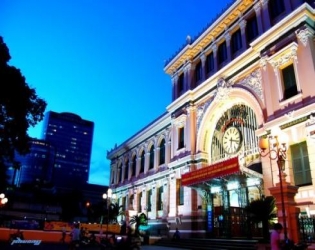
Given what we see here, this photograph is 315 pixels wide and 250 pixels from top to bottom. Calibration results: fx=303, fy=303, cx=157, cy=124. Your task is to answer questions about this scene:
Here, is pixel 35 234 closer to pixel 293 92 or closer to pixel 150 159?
pixel 150 159

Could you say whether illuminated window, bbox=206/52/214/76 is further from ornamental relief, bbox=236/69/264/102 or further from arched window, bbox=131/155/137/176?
arched window, bbox=131/155/137/176

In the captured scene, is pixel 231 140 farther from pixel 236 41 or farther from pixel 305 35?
pixel 305 35

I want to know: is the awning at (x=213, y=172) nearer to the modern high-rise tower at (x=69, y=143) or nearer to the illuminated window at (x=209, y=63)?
the illuminated window at (x=209, y=63)

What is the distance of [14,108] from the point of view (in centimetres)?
1747

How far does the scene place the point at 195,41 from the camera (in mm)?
24109

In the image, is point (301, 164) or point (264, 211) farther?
point (301, 164)

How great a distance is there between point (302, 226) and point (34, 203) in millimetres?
45299

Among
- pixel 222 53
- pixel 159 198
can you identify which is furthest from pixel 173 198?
pixel 222 53

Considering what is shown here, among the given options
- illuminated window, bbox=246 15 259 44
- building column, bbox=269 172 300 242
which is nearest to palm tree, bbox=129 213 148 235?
illuminated window, bbox=246 15 259 44

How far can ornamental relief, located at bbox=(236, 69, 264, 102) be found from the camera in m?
17.5

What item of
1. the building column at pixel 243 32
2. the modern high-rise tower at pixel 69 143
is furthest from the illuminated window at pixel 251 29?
the modern high-rise tower at pixel 69 143

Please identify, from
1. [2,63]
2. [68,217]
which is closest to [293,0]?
[2,63]

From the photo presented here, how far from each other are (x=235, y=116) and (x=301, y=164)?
6249 millimetres

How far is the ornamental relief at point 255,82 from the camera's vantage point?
17500 mm
